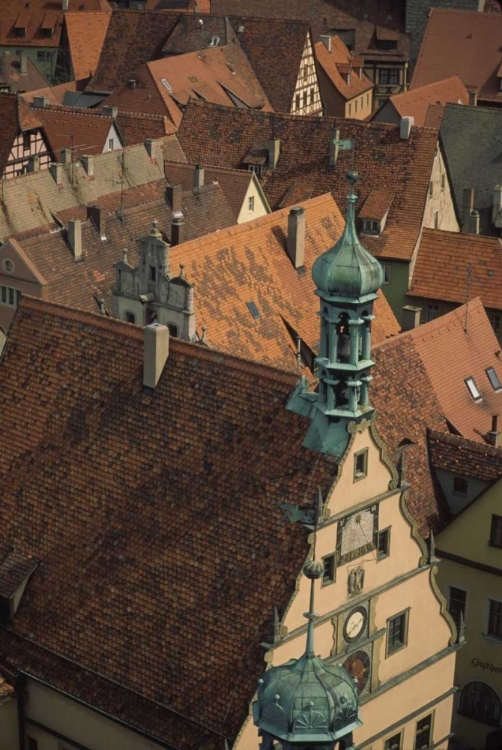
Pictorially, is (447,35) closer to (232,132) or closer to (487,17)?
(487,17)

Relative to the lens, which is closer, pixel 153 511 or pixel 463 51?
pixel 153 511

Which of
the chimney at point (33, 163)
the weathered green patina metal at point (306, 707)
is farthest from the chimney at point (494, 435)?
the chimney at point (33, 163)

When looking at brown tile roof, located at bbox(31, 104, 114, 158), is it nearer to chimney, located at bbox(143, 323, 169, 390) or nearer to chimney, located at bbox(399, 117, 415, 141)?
chimney, located at bbox(399, 117, 415, 141)

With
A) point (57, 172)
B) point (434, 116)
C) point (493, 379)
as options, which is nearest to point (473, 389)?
point (493, 379)

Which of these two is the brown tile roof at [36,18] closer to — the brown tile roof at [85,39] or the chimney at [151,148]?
the brown tile roof at [85,39]

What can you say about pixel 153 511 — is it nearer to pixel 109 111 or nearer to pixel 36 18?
pixel 109 111
